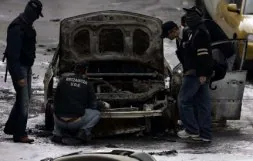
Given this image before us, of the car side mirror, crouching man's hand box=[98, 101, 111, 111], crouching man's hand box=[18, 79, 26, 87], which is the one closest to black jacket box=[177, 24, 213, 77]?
crouching man's hand box=[98, 101, 111, 111]

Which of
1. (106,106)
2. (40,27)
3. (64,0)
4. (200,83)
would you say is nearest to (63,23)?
(106,106)

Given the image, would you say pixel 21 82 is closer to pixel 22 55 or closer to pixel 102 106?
pixel 22 55

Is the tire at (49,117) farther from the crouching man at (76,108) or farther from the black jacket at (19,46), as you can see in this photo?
the black jacket at (19,46)

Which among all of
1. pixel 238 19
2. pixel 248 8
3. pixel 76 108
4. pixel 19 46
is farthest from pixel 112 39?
pixel 248 8

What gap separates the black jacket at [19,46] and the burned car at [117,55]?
0.94 m

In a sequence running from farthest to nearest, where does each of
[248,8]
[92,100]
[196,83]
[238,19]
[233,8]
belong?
[248,8]
[238,19]
[233,8]
[196,83]
[92,100]

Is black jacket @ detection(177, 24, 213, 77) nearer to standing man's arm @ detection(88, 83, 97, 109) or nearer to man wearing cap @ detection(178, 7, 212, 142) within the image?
man wearing cap @ detection(178, 7, 212, 142)

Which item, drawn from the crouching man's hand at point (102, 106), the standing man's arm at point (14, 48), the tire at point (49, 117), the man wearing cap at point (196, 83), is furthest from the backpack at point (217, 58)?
the standing man's arm at point (14, 48)

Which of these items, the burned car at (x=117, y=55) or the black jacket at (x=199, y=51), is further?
the burned car at (x=117, y=55)

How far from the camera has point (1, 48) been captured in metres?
15.7

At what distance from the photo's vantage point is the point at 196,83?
9188 millimetres

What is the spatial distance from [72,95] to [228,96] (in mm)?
2328

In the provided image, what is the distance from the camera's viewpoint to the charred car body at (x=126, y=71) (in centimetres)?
955

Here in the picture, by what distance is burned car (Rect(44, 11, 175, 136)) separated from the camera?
9883mm
